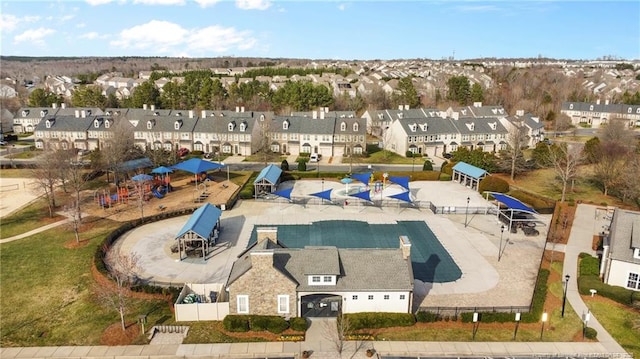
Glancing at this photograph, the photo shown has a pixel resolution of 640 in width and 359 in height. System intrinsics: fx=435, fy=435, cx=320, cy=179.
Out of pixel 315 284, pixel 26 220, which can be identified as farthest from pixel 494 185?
pixel 26 220

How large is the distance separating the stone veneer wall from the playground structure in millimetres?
26130

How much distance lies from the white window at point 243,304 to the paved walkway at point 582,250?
72.5ft

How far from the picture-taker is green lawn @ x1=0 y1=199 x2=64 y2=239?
44062 millimetres

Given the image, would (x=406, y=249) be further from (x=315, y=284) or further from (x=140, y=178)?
(x=140, y=178)

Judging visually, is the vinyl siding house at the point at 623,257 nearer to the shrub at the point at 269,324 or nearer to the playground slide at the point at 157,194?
the shrub at the point at 269,324

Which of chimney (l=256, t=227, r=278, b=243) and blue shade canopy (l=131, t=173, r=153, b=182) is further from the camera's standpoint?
blue shade canopy (l=131, t=173, r=153, b=182)

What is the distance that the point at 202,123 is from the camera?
277ft

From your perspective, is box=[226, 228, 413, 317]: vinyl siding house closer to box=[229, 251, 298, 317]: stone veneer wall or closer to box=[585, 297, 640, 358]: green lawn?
box=[229, 251, 298, 317]: stone veneer wall

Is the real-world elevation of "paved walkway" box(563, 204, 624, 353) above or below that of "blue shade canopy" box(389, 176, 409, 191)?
A: below

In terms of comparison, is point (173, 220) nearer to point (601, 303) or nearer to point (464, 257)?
point (464, 257)

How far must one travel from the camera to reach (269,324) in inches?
1059

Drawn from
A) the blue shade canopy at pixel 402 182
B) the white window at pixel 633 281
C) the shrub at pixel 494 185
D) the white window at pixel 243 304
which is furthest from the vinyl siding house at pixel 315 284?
the shrub at pixel 494 185

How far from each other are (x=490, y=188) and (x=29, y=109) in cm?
10419

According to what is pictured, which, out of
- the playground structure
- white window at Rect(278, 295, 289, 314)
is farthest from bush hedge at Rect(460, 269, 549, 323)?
the playground structure
